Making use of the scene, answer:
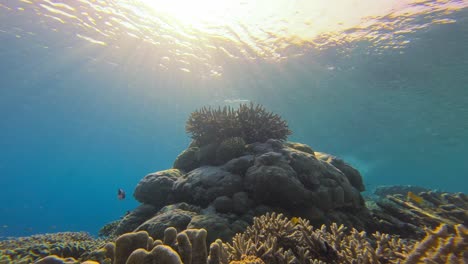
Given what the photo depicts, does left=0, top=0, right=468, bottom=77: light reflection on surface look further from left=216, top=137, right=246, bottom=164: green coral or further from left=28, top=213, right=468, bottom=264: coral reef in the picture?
left=28, top=213, right=468, bottom=264: coral reef

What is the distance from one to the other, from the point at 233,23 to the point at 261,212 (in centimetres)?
1238

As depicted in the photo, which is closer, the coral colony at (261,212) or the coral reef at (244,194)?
the coral colony at (261,212)

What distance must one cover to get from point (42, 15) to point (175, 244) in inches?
783

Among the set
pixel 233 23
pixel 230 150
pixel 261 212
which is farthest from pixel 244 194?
pixel 233 23

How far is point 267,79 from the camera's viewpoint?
22984 mm

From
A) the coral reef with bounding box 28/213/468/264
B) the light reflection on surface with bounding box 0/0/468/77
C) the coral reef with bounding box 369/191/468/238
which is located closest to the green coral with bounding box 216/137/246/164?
the coral reef with bounding box 28/213/468/264

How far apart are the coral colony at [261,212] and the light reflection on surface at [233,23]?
8108 mm

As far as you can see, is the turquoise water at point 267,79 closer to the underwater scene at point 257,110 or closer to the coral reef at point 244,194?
the underwater scene at point 257,110

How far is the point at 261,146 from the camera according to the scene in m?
7.57

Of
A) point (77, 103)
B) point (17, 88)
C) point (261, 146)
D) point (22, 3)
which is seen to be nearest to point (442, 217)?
point (261, 146)

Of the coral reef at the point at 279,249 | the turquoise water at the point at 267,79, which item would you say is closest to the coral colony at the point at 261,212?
the coral reef at the point at 279,249

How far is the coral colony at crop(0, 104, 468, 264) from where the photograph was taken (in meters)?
3.44

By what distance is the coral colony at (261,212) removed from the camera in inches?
135

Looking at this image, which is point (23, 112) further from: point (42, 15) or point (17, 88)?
point (42, 15)
